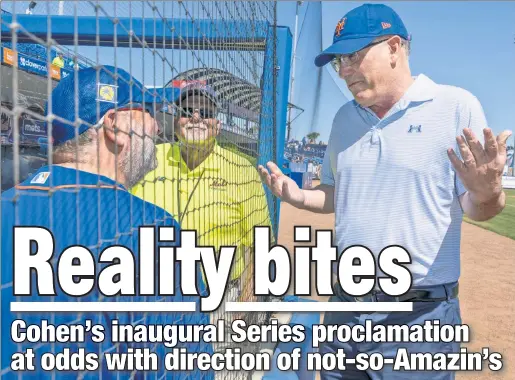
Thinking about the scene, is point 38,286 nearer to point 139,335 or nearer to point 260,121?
point 139,335

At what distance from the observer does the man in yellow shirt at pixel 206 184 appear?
1849 mm

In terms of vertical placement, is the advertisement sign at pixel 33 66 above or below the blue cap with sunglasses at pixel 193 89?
above

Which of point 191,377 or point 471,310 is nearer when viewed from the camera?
point 191,377

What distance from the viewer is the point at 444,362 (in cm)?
163

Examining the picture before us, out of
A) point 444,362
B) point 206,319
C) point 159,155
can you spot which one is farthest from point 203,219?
point 444,362

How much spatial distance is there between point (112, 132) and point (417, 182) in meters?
1.02

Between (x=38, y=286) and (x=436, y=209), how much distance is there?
49.2 inches

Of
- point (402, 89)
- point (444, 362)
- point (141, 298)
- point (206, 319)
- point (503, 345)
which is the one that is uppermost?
point (402, 89)

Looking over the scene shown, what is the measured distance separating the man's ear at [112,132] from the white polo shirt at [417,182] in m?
0.92

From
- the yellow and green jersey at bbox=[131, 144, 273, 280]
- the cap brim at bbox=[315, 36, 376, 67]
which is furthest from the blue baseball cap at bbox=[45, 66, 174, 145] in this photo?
the cap brim at bbox=[315, 36, 376, 67]

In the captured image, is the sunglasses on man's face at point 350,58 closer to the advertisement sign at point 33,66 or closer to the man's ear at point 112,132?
the man's ear at point 112,132

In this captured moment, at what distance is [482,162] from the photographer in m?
1.42

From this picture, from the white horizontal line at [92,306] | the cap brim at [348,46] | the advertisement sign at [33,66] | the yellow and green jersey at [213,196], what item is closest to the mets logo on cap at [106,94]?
the white horizontal line at [92,306]

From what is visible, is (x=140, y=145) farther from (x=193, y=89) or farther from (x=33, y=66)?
(x=33, y=66)
